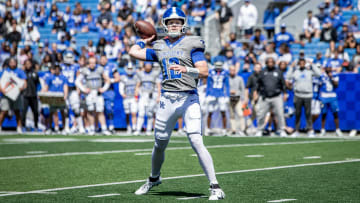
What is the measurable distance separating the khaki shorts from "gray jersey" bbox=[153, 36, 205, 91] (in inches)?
454

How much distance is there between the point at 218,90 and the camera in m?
16.2

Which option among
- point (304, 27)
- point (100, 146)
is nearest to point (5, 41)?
point (304, 27)

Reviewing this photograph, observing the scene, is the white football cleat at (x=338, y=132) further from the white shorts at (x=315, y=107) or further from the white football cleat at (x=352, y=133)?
the white shorts at (x=315, y=107)

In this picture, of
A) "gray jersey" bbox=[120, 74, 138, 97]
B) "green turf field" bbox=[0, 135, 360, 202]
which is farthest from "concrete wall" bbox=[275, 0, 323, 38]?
"green turf field" bbox=[0, 135, 360, 202]

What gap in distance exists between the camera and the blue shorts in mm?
15688

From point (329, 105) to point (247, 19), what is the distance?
18.4ft

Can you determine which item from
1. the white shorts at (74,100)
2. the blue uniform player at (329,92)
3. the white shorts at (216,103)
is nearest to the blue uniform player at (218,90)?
the white shorts at (216,103)

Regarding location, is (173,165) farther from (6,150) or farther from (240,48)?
(240,48)

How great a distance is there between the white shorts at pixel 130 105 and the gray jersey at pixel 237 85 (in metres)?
2.31

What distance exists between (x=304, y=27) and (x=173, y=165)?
38.9 ft

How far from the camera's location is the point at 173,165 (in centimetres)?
912

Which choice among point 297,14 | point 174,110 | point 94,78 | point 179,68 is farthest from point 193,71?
point 297,14

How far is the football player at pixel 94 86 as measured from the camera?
1644cm

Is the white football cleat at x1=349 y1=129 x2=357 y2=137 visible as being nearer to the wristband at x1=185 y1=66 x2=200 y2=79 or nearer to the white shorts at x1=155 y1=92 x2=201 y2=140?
the white shorts at x1=155 y1=92 x2=201 y2=140
